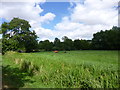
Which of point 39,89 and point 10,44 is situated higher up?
point 10,44

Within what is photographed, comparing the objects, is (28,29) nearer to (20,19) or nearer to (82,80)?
(20,19)

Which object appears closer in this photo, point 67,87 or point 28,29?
point 67,87

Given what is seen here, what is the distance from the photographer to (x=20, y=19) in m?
33.2

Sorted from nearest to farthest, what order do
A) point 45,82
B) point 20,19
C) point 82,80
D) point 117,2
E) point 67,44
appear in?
1. point 82,80
2. point 117,2
3. point 45,82
4. point 20,19
5. point 67,44

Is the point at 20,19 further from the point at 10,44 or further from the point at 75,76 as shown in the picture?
the point at 75,76

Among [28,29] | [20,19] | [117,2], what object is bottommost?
[117,2]

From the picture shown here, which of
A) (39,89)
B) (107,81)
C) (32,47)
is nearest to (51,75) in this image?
(39,89)

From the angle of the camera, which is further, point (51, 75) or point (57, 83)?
point (51, 75)

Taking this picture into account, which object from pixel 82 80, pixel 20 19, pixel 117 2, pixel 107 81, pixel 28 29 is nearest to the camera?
pixel 107 81

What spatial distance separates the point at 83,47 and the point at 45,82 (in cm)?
3536

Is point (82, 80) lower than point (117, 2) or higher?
lower

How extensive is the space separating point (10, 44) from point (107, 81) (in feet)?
21.5

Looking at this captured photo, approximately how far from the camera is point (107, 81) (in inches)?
171

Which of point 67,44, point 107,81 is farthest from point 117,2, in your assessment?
point 67,44
